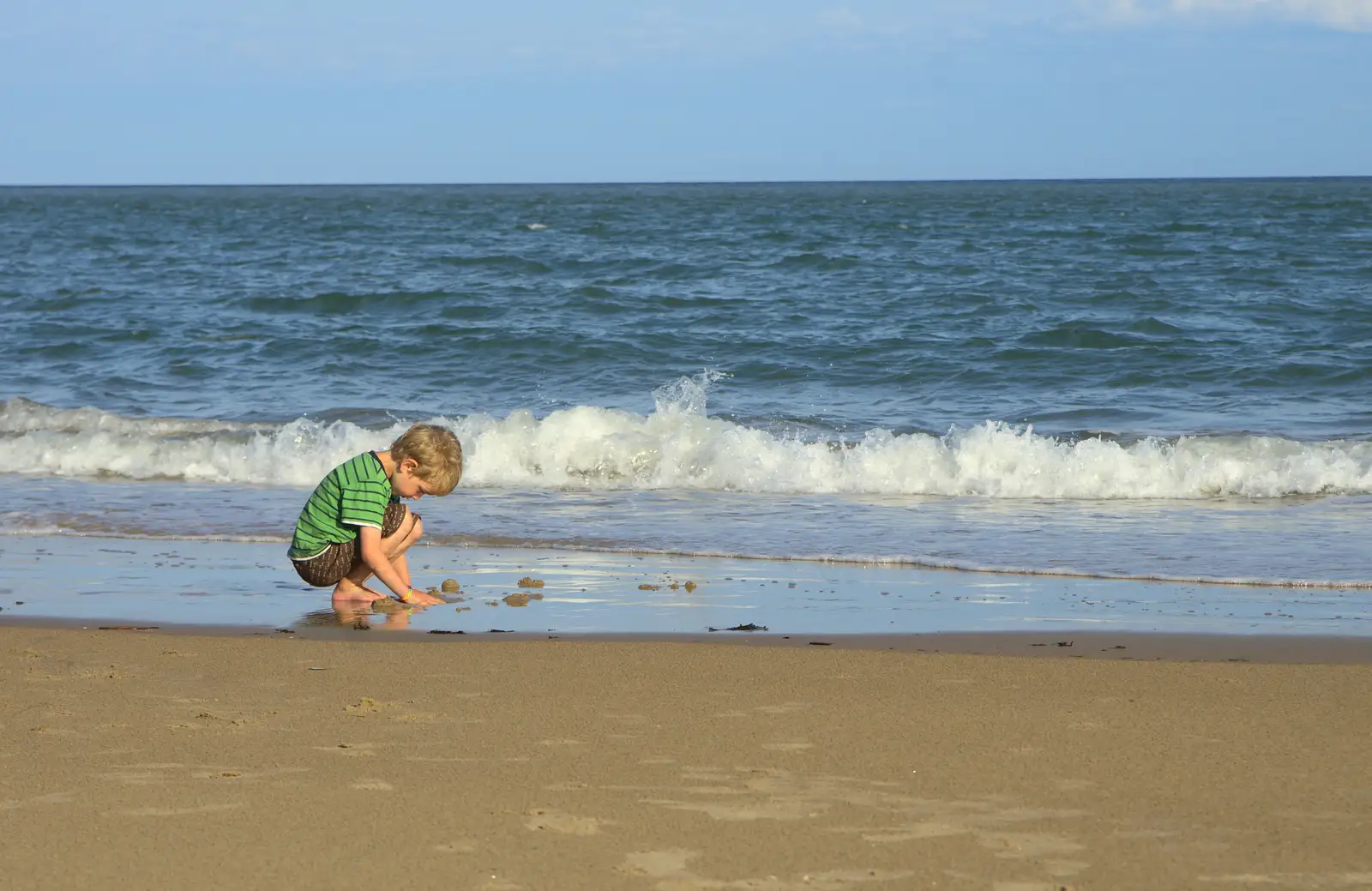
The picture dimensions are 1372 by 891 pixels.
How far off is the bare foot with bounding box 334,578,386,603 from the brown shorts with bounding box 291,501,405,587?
35 millimetres

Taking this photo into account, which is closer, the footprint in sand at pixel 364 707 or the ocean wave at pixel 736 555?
the footprint in sand at pixel 364 707

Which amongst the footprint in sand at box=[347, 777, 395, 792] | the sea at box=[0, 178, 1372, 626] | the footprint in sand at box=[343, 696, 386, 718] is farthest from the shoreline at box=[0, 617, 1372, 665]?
the footprint in sand at box=[347, 777, 395, 792]

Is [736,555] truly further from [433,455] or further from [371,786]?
[371,786]

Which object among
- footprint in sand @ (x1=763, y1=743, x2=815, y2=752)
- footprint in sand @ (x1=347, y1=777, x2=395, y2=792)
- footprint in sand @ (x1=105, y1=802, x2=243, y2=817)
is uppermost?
footprint in sand @ (x1=763, y1=743, x2=815, y2=752)

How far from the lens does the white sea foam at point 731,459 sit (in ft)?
31.5

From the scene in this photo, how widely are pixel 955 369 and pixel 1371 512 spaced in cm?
640

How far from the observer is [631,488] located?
9.80 meters

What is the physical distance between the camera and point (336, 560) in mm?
6004

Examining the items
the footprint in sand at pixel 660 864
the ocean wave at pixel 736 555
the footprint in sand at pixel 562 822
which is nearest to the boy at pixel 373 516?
the ocean wave at pixel 736 555

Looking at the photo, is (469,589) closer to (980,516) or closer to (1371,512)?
(980,516)

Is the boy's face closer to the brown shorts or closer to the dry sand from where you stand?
the brown shorts

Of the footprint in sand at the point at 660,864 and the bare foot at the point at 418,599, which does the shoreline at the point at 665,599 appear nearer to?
the bare foot at the point at 418,599

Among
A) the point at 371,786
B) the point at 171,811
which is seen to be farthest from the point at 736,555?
the point at 171,811

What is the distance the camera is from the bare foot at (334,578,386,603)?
605 centimetres
